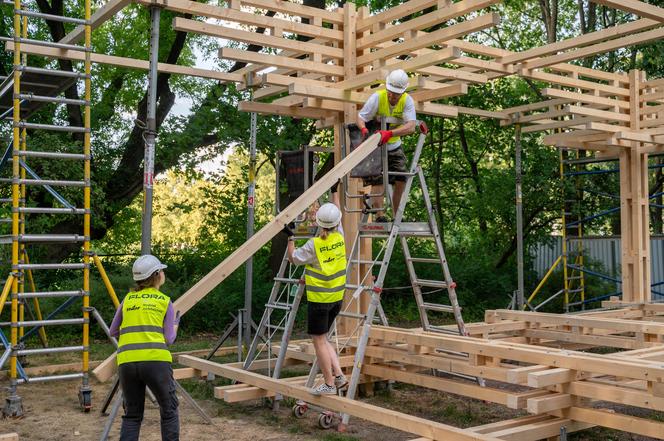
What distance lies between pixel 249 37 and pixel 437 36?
212cm

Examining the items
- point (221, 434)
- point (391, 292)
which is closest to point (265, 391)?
point (221, 434)

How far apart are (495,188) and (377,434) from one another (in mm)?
11880

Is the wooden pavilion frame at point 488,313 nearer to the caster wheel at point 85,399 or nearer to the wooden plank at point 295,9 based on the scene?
the wooden plank at point 295,9

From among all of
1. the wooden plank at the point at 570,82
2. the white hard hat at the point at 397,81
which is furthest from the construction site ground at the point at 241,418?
the wooden plank at the point at 570,82

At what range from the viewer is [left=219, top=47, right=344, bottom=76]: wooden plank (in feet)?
27.7

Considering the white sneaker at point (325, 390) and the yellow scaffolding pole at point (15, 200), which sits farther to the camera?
the yellow scaffolding pole at point (15, 200)

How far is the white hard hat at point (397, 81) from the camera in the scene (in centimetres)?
Result: 777

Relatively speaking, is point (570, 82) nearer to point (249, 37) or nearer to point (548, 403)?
point (249, 37)

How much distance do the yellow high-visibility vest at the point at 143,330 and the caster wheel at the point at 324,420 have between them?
2048mm

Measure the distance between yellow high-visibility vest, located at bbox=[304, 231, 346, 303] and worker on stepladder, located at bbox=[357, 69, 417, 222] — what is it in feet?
4.57

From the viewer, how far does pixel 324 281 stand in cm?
694

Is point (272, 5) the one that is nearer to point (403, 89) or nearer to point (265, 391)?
point (403, 89)

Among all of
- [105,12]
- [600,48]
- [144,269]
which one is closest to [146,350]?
[144,269]

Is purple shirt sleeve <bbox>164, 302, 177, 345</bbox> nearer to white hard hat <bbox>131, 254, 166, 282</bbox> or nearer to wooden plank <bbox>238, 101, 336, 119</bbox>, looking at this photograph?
white hard hat <bbox>131, 254, 166, 282</bbox>
